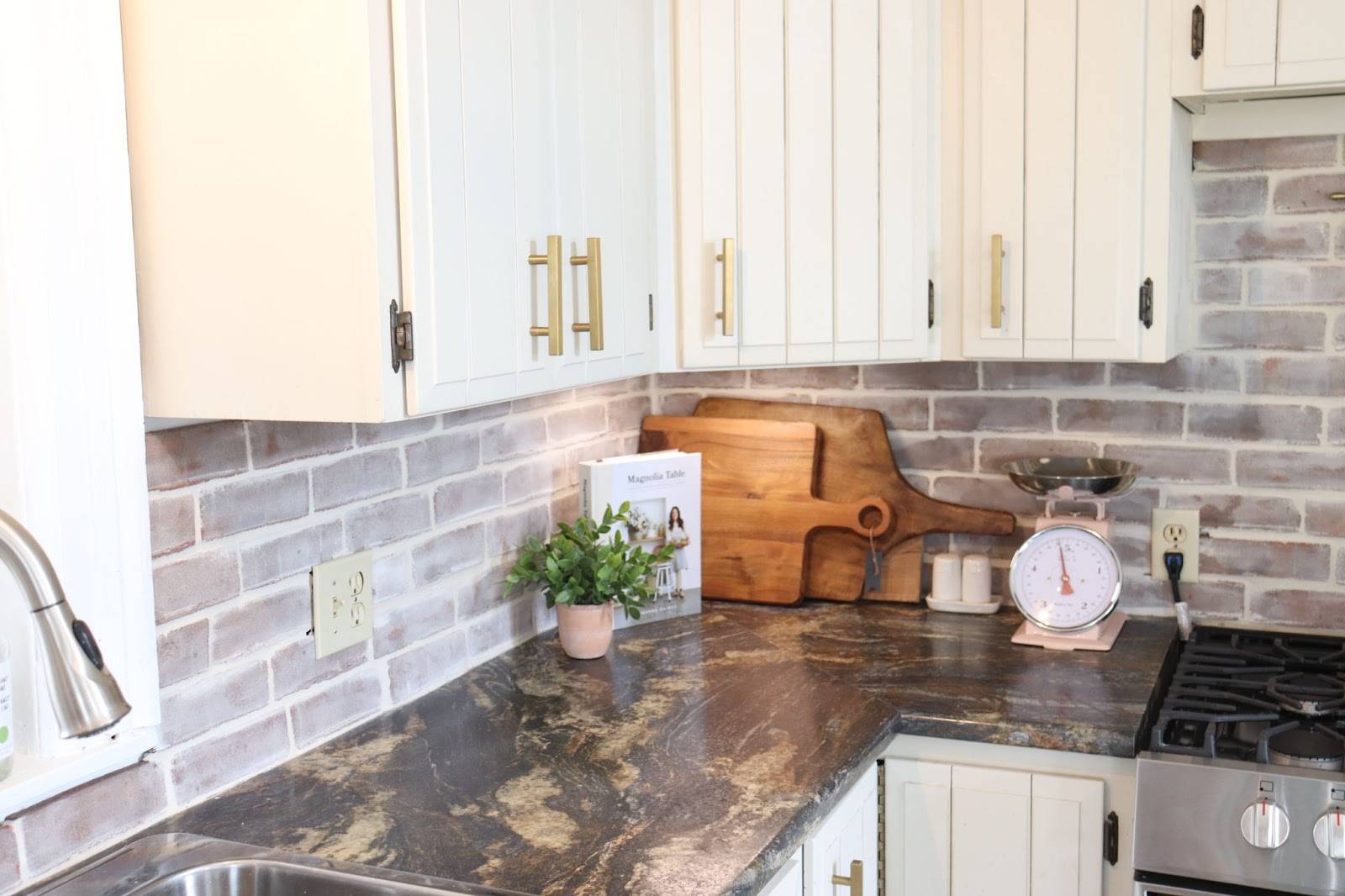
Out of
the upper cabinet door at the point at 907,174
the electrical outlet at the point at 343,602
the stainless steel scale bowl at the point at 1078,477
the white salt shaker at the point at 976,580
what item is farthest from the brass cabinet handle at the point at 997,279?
the electrical outlet at the point at 343,602

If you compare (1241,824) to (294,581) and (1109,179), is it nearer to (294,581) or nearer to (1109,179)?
(1109,179)

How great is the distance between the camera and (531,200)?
1716 mm

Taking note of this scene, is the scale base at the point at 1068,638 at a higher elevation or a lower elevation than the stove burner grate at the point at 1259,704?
higher

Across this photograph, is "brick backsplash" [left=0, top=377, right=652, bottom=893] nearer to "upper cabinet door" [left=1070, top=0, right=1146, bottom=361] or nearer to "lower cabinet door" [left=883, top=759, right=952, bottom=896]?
"lower cabinet door" [left=883, top=759, right=952, bottom=896]

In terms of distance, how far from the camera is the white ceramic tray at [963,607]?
2541mm

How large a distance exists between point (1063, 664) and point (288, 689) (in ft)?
4.04

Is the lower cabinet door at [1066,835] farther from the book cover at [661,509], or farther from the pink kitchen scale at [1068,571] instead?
the book cover at [661,509]

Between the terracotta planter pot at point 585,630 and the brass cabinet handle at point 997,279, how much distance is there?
2.64ft

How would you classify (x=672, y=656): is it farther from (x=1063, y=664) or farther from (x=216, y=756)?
(x=216, y=756)

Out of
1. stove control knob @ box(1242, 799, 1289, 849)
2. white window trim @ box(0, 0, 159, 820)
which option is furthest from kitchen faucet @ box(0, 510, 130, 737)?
stove control knob @ box(1242, 799, 1289, 849)

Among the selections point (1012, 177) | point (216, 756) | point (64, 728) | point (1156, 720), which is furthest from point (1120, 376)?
point (64, 728)

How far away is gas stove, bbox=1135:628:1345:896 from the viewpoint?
177cm

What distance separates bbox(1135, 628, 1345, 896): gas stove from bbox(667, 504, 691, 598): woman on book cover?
88 centimetres

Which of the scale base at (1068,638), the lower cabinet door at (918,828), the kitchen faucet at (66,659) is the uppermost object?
the kitchen faucet at (66,659)
